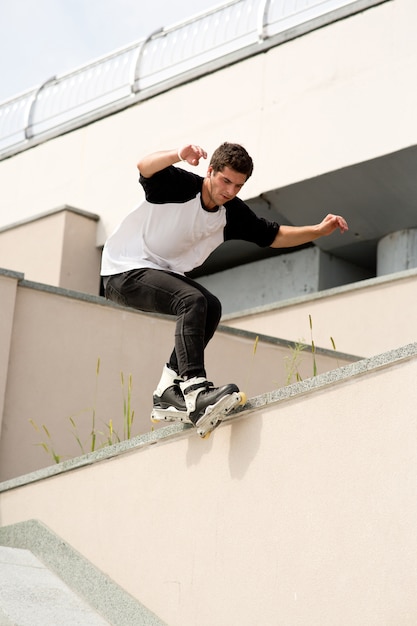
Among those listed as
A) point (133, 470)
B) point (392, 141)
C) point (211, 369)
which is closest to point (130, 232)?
point (133, 470)

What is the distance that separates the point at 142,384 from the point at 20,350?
106 centimetres

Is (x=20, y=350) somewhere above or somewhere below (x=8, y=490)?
above

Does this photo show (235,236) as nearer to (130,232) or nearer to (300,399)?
(130,232)

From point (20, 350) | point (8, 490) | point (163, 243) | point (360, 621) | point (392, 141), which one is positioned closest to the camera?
point (360, 621)

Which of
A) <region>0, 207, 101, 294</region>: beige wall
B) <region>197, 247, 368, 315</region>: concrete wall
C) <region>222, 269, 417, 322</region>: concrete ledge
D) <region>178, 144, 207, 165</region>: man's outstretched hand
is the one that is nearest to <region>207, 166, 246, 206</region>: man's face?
<region>178, 144, 207, 165</region>: man's outstretched hand

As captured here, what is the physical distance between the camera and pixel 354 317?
11.0m

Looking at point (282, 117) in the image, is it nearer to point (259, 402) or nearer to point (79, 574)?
point (259, 402)

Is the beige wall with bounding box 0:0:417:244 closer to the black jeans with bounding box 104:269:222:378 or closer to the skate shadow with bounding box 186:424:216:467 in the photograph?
the black jeans with bounding box 104:269:222:378

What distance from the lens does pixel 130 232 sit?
6.05 m

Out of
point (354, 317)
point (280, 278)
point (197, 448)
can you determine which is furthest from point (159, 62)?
point (197, 448)

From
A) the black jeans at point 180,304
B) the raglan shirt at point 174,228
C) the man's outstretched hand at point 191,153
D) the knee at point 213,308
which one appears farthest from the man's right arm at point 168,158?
the knee at point 213,308

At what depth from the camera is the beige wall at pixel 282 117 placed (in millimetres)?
11758

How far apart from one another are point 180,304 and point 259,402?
25.2 inches

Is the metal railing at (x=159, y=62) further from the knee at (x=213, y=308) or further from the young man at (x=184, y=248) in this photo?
the knee at (x=213, y=308)
